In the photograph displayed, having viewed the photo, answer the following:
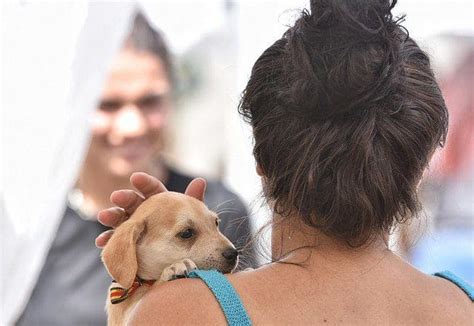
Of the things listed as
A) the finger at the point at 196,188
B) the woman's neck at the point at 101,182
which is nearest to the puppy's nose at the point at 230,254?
the finger at the point at 196,188

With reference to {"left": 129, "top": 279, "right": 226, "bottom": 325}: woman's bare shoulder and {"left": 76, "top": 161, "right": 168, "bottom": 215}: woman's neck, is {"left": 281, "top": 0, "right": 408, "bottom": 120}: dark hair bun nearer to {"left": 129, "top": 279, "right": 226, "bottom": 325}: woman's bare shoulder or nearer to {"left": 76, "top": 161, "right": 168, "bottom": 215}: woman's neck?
{"left": 129, "top": 279, "right": 226, "bottom": 325}: woman's bare shoulder

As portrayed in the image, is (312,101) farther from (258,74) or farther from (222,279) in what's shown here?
(222,279)

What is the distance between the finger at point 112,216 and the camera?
1.56m

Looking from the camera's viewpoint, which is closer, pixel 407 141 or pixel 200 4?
pixel 407 141

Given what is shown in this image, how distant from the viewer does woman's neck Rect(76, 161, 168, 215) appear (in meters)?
3.16

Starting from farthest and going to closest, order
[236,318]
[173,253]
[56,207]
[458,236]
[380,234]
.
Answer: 1. [458,236]
2. [56,207]
3. [173,253]
4. [380,234]
5. [236,318]

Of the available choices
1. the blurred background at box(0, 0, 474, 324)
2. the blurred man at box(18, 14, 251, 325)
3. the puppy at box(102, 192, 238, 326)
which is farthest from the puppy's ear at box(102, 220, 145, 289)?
the blurred man at box(18, 14, 251, 325)

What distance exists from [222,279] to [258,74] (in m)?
0.32

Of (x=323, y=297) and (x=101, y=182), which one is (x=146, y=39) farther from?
(x=323, y=297)

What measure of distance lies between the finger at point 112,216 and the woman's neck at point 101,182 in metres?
1.53

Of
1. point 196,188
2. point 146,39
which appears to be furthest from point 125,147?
point 196,188

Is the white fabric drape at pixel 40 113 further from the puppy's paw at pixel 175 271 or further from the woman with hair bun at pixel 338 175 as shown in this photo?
the woman with hair bun at pixel 338 175

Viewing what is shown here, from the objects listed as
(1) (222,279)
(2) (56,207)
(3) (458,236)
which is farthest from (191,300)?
(3) (458,236)

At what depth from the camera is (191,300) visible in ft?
3.72
